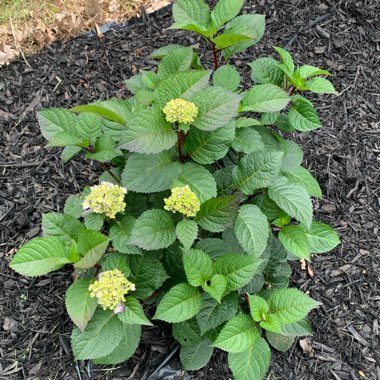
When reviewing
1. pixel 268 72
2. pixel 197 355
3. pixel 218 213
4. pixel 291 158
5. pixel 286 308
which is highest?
pixel 268 72

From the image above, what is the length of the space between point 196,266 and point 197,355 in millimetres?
517

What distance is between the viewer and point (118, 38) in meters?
3.65

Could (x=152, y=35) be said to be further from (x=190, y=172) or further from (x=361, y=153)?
(x=190, y=172)

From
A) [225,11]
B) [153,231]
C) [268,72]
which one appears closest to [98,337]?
[153,231]

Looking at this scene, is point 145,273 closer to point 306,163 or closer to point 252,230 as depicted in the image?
point 252,230

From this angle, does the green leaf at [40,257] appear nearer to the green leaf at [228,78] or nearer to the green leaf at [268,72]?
the green leaf at [228,78]

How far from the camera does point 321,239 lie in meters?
2.30

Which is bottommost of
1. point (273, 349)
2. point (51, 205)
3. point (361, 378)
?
point (361, 378)

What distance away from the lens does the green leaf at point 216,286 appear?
193 cm

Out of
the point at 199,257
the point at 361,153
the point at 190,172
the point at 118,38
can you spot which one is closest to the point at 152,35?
the point at 118,38

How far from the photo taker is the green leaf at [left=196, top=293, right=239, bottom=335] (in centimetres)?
207

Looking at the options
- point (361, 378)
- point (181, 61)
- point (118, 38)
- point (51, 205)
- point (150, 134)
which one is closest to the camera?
point (150, 134)

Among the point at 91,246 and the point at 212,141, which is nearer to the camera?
the point at 91,246

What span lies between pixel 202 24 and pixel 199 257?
111 centimetres
